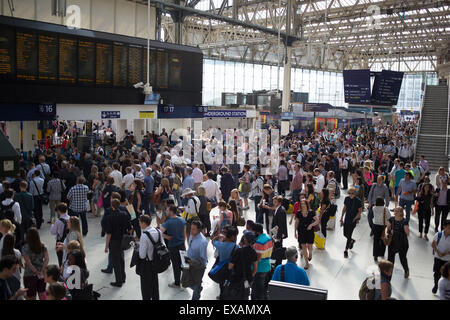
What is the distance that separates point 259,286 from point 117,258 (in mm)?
2415

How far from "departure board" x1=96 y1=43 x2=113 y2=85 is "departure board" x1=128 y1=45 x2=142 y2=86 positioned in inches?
32.6

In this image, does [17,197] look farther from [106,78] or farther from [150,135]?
[150,135]

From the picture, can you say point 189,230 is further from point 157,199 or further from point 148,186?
point 148,186

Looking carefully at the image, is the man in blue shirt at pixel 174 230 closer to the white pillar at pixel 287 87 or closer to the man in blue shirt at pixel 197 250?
the man in blue shirt at pixel 197 250

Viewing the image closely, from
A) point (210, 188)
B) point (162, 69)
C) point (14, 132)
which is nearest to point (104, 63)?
point (162, 69)

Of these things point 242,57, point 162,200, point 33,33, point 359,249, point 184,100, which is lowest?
point 359,249

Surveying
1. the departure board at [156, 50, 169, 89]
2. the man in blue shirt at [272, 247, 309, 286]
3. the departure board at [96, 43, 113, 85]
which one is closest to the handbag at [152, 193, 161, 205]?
the man in blue shirt at [272, 247, 309, 286]

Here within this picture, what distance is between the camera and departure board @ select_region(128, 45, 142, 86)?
53.8ft

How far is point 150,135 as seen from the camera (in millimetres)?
19344

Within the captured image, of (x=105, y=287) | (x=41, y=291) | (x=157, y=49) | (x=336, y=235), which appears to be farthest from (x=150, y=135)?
(x=41, y=291)

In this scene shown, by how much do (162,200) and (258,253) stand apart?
4620mm

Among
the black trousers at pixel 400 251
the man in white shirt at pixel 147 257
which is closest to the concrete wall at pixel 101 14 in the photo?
the man in white shirt at pixel 147 257

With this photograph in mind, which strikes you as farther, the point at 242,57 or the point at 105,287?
the point at 242,57

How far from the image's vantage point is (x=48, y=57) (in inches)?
551
